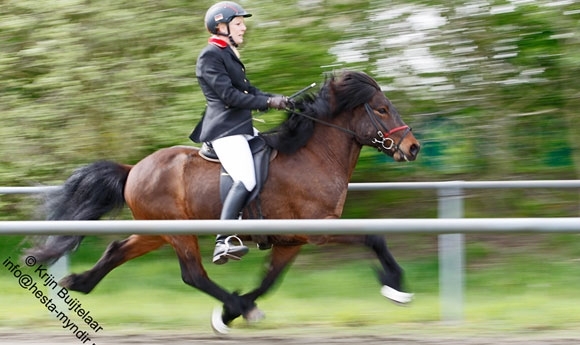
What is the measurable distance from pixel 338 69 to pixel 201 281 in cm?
321

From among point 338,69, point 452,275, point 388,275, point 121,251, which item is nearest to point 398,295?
point 388,275

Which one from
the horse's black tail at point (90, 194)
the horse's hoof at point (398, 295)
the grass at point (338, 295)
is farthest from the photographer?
the horse's black tail at point (90, 194)

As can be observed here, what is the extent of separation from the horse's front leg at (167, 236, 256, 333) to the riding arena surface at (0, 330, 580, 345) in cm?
29

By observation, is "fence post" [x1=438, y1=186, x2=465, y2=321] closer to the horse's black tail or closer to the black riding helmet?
the black riding helmet

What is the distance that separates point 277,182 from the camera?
260 inches

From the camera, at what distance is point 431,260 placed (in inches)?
348

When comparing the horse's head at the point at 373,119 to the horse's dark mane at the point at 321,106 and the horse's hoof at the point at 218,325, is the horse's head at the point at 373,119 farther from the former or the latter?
the horse's hoof at the point at 218,325

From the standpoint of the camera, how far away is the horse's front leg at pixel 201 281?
6461 millimetres

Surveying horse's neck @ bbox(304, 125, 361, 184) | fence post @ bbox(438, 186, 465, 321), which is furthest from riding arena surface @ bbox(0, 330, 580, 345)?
horse's neck @ bbox(304, 125, 361, 184)

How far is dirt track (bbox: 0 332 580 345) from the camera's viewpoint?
5.61 metres

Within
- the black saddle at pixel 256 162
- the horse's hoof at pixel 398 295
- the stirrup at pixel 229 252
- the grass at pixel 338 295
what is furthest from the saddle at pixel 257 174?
the horse's hoof at pixel 398 295

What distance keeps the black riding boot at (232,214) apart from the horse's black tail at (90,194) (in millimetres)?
1046

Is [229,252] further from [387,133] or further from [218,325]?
[387,133]

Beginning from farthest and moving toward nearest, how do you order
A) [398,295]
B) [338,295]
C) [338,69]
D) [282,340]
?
[338,69], [338,295], [398,295], [282,340]
